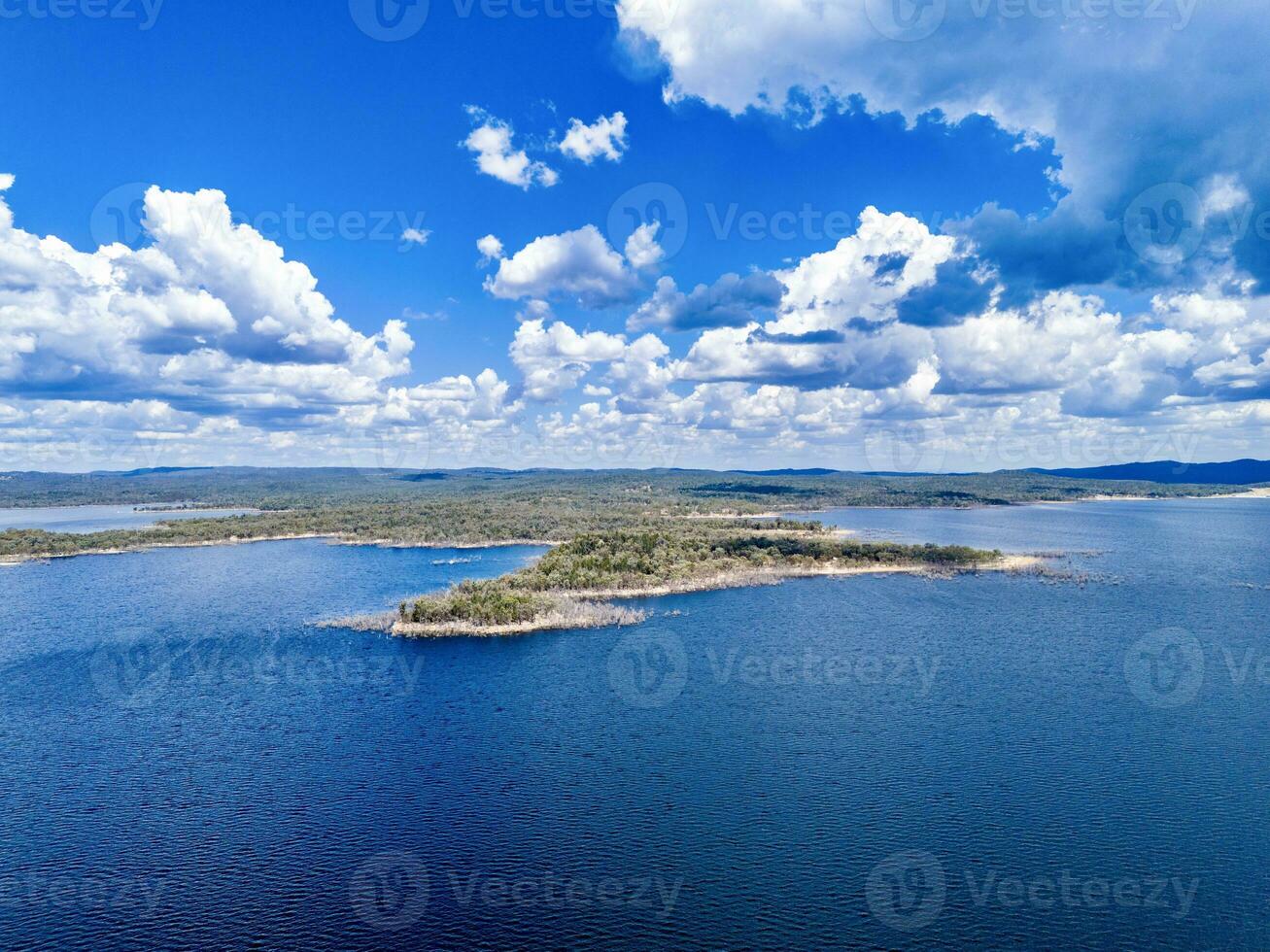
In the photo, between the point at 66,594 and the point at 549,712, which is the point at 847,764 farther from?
the point at 66,594

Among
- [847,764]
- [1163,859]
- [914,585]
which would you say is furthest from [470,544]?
[1163,859]

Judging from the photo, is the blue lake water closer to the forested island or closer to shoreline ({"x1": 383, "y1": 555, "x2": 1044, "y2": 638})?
shoreline ({"x1": 383, "y1": 555, "x2": 1044, "y2": 638})

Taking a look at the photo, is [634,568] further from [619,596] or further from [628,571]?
[619,596]

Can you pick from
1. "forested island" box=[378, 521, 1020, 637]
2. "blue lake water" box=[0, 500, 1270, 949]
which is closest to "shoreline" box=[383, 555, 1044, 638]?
"forested island" box=[378, 521, 1020, 637]

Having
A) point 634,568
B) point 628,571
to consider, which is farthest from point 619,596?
point 634,568

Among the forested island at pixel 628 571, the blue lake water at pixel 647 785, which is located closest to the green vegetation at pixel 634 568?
the forested island at pixel 628 571

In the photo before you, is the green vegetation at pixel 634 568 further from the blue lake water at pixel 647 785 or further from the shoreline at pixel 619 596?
the blue lake water at pixel 647 785
